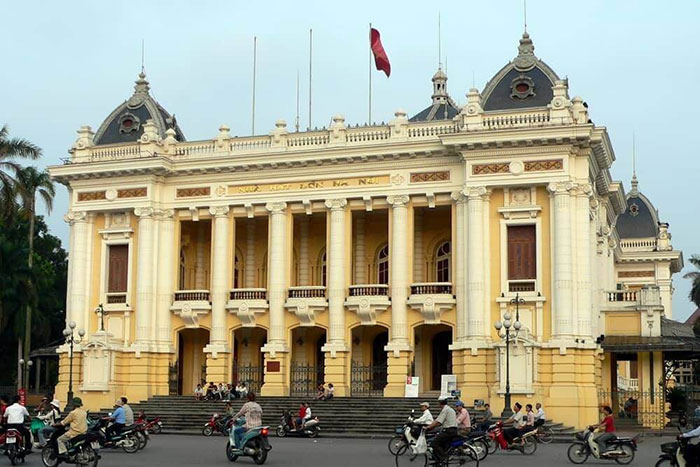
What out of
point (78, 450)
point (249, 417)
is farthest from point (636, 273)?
point (78, 450)

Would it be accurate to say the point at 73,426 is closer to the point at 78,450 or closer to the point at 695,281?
the point at 78,450

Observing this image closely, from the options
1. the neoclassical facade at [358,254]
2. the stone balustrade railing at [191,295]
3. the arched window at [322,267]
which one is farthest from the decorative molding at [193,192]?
Answer: the arched window at [322,267]

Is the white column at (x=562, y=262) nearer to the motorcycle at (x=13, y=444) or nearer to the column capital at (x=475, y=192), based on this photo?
the column capital at (x=475, y=192)

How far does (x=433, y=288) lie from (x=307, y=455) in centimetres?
1638

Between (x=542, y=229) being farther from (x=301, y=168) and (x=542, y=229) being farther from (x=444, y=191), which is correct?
(x=301, y=168)

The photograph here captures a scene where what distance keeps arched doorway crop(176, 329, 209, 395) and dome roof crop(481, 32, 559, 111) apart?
56.0ft

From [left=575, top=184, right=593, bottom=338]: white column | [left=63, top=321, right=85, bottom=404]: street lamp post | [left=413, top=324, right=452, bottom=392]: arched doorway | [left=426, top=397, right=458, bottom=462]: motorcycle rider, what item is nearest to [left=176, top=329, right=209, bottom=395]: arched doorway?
[left=63, top=321, right=85, bottom=404]: street lamp post

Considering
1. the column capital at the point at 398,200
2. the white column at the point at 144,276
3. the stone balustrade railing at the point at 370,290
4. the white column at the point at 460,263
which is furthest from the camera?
the white column at the point at 144,276

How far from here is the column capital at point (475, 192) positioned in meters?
39.8

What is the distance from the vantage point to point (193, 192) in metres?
45.3

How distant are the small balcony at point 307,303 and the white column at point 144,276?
618cm

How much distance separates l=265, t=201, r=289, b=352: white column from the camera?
4328cm

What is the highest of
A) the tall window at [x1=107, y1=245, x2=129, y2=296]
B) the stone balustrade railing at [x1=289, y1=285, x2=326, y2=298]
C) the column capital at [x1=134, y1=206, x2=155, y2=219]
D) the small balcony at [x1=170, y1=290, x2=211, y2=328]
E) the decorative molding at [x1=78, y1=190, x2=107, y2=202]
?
the decorative molding at [x1=78, y1=190, x2=107, y2=202]

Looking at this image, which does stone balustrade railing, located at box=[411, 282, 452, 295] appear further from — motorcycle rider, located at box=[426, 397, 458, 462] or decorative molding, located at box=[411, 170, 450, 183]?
motorcycle rider, located at box=[426, 397, 458, 462]
